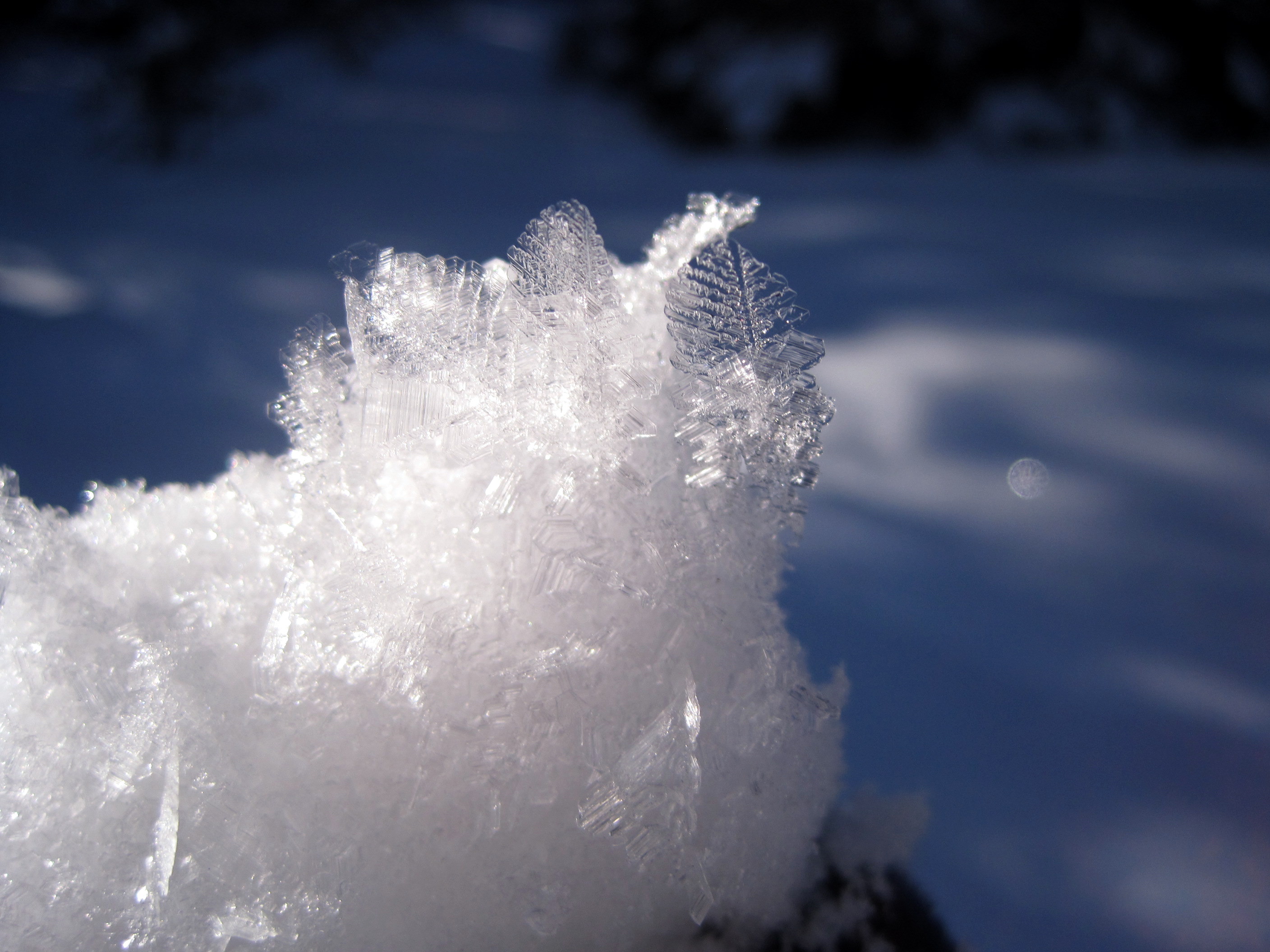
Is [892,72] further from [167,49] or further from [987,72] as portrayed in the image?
[167,49]

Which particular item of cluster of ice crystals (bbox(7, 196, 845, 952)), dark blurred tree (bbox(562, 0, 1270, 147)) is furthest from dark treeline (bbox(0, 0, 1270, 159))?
cluster of ice crystals (bbox(7, 196, 845, 952))

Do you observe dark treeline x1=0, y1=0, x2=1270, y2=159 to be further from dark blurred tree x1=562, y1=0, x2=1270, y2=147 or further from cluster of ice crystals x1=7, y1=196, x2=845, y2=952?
cluster of ice crystals x1=7, y1=196, x2=845, y2=952

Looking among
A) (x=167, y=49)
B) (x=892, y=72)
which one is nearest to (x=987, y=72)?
(x=892, y=72)

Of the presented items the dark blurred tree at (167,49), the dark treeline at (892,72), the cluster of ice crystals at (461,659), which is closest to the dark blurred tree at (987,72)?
the dark treeline at (892,72)

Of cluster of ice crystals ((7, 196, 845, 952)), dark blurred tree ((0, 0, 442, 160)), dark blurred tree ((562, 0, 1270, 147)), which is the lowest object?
cluster of ice crystals ((7, 196, 845, 952))

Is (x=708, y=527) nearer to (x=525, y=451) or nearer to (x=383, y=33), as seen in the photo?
(x=525, y=451)

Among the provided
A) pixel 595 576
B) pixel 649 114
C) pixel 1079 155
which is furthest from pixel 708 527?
pixel 649 114

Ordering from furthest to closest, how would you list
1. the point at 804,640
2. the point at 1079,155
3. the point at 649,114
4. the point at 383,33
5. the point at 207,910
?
the point at 383,33 → the point at 649,114 → the point at 1079,155 → the point at 804,640 → the point at 207,910
